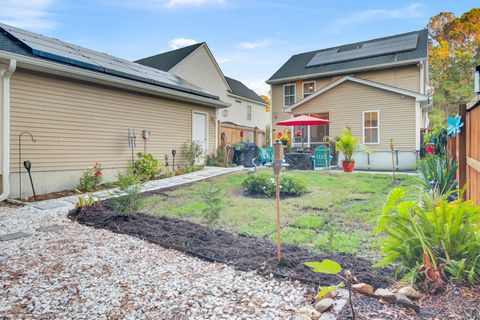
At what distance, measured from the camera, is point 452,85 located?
19.6 m

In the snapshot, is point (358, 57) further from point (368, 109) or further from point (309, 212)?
point (309, 212)

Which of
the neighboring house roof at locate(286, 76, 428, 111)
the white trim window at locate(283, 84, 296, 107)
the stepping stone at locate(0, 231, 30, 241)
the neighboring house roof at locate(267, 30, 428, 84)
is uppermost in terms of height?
the neighboring house roof at locate(267, 30, 428, 84)

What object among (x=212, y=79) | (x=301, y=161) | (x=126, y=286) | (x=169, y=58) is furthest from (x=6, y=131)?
(x=212, y=79)

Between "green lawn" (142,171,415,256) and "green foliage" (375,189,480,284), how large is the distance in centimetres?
20

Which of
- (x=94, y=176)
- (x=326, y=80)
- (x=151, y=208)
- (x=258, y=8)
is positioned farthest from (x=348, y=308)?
(x=326, y=80)

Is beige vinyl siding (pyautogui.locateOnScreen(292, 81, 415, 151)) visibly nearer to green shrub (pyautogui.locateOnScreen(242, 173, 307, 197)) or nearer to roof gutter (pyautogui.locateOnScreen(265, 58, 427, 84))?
roof gutter (pyautogui.locateOnScreen(265, 58, 427, 84))

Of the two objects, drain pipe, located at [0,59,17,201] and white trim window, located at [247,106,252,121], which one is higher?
white trim window, located at [247,106,252,121]

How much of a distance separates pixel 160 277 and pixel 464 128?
11.8 feet

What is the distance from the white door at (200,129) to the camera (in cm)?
1016

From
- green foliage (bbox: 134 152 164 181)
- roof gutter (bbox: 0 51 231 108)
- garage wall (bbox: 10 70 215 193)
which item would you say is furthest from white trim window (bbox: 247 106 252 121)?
green foliage (bbox: 134 152 164 181)

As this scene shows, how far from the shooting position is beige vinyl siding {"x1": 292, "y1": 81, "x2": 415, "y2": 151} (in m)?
10.9

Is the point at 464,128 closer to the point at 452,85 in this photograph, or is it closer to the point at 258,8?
the point at 258,8

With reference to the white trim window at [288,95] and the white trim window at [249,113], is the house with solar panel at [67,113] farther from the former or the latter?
the white trim window at [249,113]

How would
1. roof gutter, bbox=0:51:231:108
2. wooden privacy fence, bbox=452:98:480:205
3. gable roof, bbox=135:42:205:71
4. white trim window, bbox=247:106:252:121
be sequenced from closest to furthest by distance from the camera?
wooden privacy fence, bbox=452:98:480:205 < roof gutter, bbox=0:51:231:108 < gable roof, bbox=135:42:205:71 < white trim window, bbox=247:106:252:121
